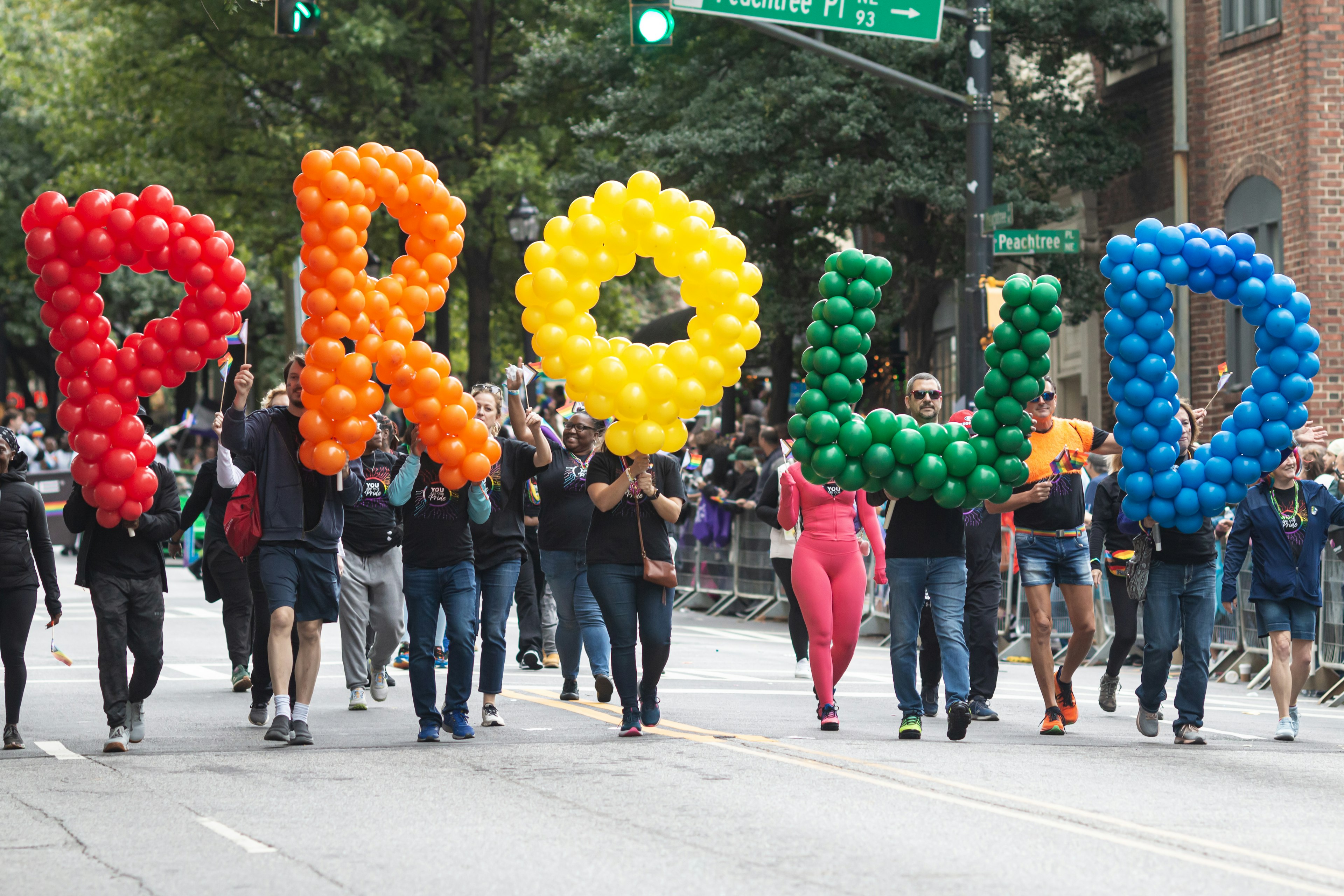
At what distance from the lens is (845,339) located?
10891mm

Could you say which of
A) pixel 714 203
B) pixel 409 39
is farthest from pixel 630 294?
pixel 714 203

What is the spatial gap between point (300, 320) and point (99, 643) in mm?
22151

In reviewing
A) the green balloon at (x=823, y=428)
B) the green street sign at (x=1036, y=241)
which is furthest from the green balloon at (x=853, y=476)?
the green street sign at (x=1036, y=241)

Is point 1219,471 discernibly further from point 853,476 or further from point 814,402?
point 814,402

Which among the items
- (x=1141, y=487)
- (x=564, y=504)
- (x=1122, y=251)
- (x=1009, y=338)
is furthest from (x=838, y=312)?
(x=564, y=504)

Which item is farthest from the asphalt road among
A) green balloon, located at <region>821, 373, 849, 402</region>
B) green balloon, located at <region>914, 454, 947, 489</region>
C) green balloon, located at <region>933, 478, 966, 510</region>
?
green balloon, located at <region>821, 373, 849, 402</region>

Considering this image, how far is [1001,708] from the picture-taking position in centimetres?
1311

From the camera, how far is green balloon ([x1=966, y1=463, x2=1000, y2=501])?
35.2 feet

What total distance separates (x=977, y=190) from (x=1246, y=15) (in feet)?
24.1

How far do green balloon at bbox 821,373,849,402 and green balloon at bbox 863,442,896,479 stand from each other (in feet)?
1.15

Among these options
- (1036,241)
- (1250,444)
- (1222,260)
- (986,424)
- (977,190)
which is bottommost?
(1250,444)

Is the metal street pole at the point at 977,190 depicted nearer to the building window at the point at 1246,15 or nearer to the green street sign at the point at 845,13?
the green street sign at the point at 845,13

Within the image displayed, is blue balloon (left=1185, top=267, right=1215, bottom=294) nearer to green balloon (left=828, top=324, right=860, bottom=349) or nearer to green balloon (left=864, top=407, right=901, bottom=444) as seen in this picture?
green balloon (left=828, top=324, right=860, bottom=349)

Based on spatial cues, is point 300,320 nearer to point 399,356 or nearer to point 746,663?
point 746,663
